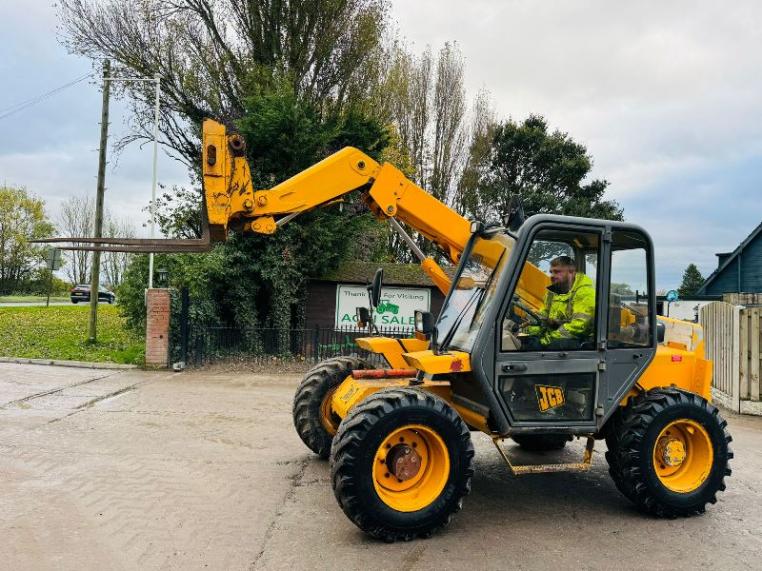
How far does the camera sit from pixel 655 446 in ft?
16.0

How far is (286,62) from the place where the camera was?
17.7 m

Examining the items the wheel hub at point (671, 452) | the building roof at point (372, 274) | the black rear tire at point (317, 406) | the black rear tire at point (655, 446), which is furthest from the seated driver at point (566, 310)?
the building roof at point (372, 274)

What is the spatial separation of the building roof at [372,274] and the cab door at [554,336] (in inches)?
418

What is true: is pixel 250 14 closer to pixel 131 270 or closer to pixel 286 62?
pixel 286 62

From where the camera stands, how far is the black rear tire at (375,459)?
159 inches

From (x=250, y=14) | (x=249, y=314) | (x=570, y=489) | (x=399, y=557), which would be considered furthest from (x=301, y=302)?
(x=399, y=557)

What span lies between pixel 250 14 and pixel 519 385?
16.8 metres

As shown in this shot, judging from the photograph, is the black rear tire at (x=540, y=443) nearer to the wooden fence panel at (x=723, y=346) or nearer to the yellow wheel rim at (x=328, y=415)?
the yellow wheel rim at (x=328, y=415)

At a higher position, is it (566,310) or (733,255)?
(733,255)

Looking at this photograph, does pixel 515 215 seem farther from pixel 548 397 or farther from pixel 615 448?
pixel 615 448

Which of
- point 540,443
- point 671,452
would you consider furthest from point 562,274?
point 540,443

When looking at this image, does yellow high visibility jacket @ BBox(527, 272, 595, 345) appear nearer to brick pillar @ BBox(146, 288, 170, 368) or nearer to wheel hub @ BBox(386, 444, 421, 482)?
wheel hub @ BBox(386, 444, 421, 482)

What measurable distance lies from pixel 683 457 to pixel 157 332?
10844 mm

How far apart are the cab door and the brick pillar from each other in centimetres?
1003
